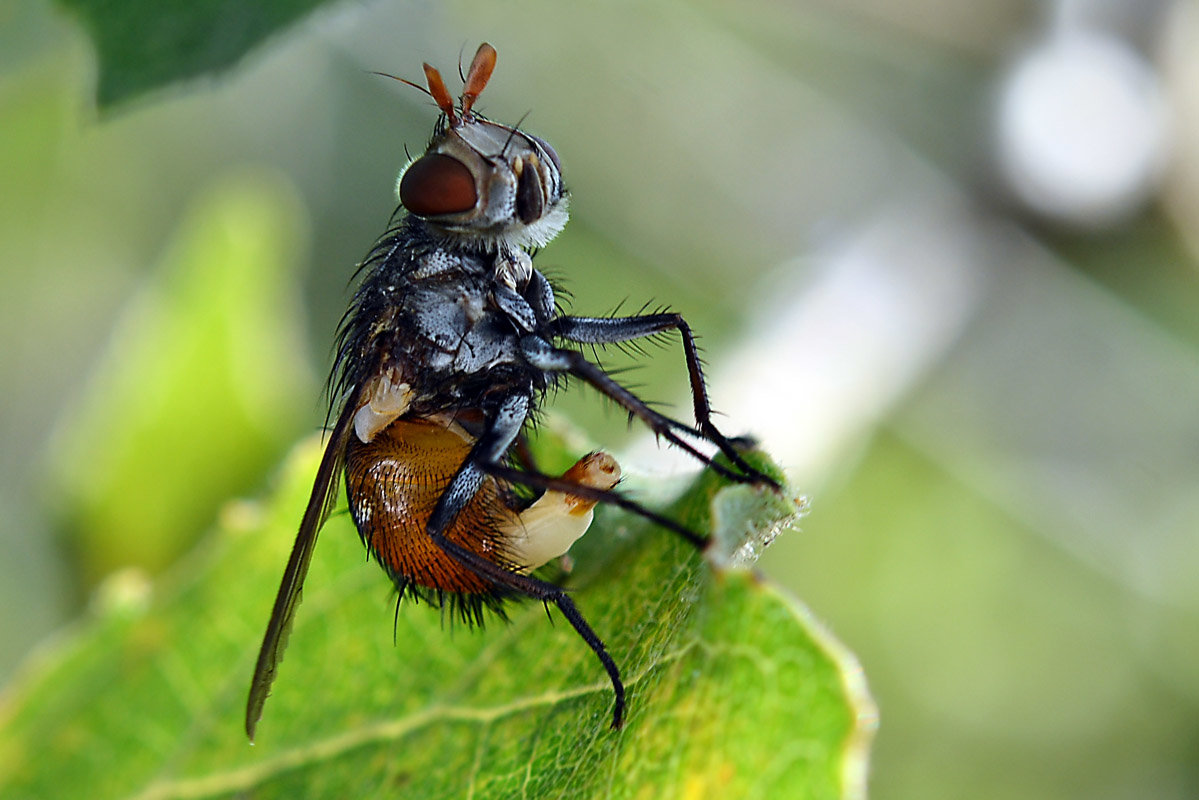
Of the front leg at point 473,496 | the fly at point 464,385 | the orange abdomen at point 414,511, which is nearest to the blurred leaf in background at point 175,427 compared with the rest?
the fly at point 464,385

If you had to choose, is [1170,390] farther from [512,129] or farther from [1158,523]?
[512,129]

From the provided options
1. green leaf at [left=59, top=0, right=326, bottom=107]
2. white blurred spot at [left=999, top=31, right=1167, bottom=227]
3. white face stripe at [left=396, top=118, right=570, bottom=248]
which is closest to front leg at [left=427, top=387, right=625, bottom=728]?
white face stripe at [left=396, top=118, right=570, bottom=248]

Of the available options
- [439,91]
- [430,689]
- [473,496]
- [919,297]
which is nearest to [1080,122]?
[919,297]

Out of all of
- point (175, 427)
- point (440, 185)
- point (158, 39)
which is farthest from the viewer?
point (175, 427)

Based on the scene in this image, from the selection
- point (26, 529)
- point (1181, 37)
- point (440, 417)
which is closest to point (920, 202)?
point (1181, 37)

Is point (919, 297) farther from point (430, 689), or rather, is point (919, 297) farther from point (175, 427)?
point (430, 689)

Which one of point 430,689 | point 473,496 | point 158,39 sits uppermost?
point 158,39

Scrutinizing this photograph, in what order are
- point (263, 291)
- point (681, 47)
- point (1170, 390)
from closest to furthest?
point (263, 291)
point (1170, 390)
point (681, 47)
